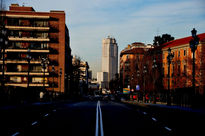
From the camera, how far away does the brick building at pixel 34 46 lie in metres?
87.2

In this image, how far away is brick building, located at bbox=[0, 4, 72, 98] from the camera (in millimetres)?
87250

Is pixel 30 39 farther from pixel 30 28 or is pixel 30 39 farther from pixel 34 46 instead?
pixel 30 28

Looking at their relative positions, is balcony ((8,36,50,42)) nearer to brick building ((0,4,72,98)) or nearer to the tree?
brick building ((0,4,72,98))

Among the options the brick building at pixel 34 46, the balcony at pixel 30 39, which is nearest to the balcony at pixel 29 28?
the brick building at pixel 34 46

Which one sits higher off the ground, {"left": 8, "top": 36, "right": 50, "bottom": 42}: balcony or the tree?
the tree

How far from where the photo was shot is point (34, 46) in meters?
90.6

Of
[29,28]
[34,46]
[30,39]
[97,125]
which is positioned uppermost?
[29,28]

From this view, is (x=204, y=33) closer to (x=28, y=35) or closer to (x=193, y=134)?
(x=28, y=35)

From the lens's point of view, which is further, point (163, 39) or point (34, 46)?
point (163, 39)

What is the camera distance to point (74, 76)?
11244 cm

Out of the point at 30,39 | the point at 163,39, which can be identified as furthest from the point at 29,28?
the point at 163,39

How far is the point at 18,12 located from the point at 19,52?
11.1m

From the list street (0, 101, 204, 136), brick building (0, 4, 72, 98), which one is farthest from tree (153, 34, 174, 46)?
street (0, 101, 204, 136)

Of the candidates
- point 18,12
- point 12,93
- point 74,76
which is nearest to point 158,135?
point 12,93
